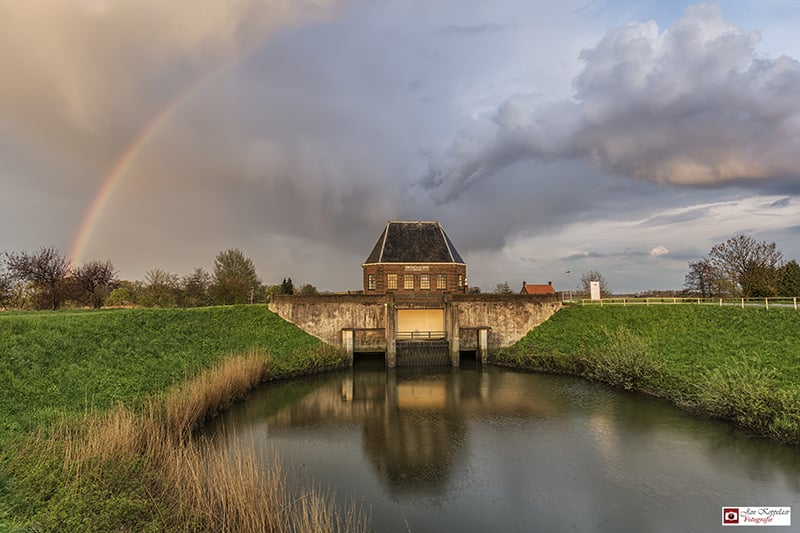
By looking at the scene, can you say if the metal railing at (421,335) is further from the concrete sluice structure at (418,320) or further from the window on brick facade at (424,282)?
the window on brick facade at (424,282)

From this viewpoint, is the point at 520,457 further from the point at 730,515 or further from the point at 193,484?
the point at 193,484

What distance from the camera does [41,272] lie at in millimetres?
36969

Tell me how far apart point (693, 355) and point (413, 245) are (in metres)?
26.1

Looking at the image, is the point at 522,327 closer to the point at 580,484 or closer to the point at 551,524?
the point at 580,484

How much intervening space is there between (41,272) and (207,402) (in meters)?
32.9

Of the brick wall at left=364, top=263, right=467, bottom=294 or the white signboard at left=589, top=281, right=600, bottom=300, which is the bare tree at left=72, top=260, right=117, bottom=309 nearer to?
the brick wall at left=364, top=263, right=467, bottom=294

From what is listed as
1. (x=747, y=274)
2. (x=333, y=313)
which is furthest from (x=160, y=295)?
(x=747, y=274)

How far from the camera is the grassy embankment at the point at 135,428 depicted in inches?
299

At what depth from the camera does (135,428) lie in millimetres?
11391

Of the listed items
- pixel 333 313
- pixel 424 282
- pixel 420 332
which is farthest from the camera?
pixel 424 282

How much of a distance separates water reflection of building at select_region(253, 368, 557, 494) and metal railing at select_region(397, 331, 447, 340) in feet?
15.8

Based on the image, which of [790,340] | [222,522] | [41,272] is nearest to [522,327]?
[790,340]

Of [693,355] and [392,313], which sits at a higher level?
[392,313]

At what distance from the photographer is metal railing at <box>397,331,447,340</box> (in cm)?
3434
